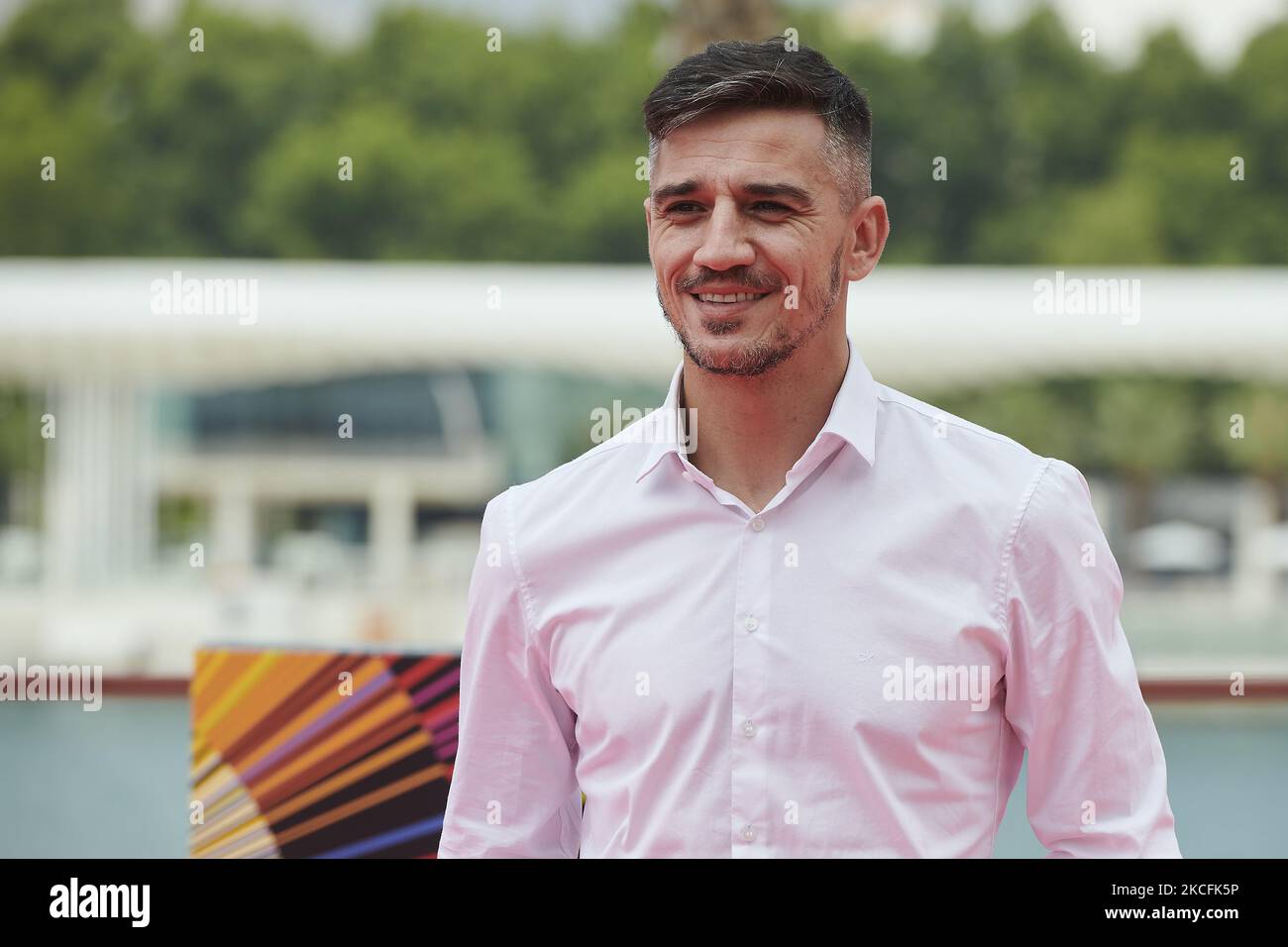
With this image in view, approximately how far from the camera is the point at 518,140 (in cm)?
3206

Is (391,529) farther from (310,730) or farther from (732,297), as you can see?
(732,297)

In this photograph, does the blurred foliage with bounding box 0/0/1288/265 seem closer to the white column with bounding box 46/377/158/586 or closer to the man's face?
the white column with bounding box 46/377/158/586

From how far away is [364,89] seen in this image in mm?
33625

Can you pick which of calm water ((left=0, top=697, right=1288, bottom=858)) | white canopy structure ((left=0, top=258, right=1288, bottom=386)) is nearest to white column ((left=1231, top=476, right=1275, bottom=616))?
white canopy structure ((left=0, top=258, right=1288, bottom=386))

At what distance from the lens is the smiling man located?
167 centimetres

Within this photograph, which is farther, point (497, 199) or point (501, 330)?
point (497, 199)

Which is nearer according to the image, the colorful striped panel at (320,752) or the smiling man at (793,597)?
the smiling man at (793,597)

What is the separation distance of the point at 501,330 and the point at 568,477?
27.3 feet

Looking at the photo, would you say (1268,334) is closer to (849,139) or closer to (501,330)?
(501,330)

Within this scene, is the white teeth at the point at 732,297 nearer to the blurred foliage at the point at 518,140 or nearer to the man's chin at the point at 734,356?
the man's chin at the point at 734,356

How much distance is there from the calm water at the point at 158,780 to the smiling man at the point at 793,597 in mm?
2683

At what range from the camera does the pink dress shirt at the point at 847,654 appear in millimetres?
1661

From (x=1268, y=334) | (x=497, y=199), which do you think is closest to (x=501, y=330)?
(x=1268, y=334)

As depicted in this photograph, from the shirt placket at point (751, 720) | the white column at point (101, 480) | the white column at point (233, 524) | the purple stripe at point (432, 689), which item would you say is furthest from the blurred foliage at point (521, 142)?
the shirt placket at point (751, 720)
